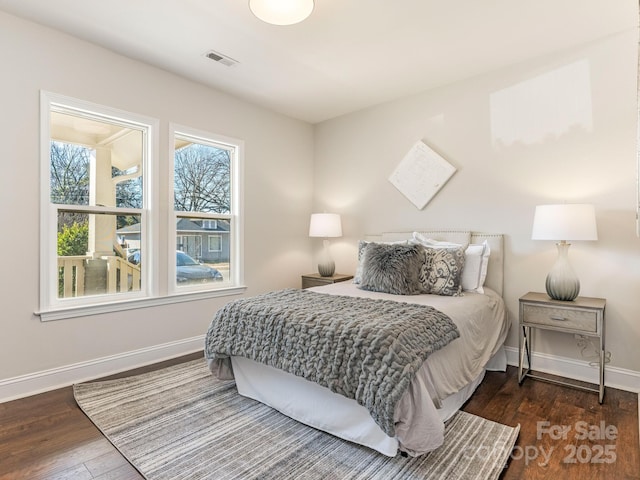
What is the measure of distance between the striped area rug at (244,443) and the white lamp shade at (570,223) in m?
1.35

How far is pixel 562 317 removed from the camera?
2.54 m

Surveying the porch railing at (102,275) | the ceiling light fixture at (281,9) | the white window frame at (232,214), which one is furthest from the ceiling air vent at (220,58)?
the porch railing at (102,275)

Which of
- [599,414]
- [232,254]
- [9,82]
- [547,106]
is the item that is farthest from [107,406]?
[547,106]

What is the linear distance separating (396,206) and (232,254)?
1874 millimetres

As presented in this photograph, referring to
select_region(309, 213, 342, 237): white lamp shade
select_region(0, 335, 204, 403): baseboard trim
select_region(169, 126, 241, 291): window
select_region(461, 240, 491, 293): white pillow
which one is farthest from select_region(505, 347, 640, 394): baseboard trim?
select_region(0, 335, 204, 403): baseboard trim

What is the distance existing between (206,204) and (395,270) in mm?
2064

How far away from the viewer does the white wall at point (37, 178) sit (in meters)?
2.47

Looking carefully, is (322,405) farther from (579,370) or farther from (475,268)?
(579,370)

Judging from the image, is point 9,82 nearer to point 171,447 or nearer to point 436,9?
point 171,447

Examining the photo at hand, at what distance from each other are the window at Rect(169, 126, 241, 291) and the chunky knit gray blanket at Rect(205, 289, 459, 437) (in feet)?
4.38

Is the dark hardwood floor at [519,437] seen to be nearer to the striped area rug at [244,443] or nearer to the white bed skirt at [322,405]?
the striped area rug at [244,443]

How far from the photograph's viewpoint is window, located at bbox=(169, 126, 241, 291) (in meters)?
3.49

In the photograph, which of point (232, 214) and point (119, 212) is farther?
point (232, 214)

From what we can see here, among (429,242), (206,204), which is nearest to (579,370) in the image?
(429,242)
